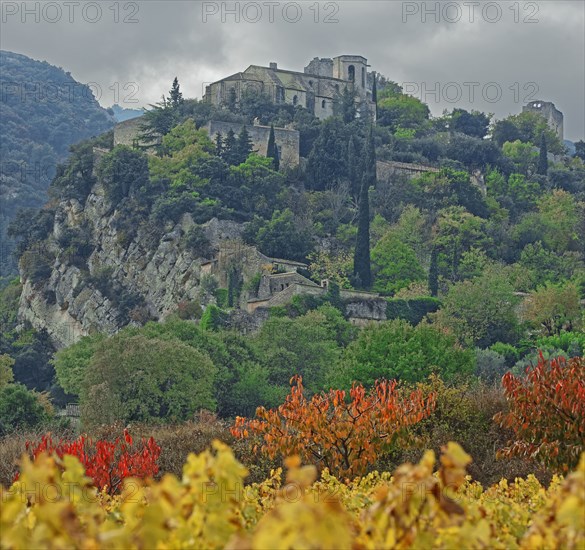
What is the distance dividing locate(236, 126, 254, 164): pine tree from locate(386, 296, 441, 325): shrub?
59.6 feet

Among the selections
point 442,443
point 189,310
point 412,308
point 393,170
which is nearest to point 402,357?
point 442,443

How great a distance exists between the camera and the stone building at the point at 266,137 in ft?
260

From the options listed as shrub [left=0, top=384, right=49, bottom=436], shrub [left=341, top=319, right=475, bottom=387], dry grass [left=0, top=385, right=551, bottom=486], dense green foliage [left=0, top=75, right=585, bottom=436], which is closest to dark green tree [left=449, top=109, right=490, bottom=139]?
dense green foliage [left=0, top=75, right=585, bottom=436]

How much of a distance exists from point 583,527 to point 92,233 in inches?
2756

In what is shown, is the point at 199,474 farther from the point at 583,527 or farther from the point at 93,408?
the point at 93,408

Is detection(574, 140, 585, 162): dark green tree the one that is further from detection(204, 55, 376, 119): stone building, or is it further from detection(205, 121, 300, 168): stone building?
detection(205, 121, 300, 168): stone building

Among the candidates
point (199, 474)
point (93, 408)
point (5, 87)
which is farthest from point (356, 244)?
point (5, 87)

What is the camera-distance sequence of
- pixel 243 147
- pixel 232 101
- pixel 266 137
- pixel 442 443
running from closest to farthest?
pixel 442 443 → pixel 243 147 → pixel 266 137 → pixel 232 101

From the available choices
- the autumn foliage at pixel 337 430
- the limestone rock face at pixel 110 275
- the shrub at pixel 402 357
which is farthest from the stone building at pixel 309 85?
the autumn foliage at pixel 337 430

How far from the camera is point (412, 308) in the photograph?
203ft

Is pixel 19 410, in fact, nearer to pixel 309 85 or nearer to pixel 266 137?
pixel 266 137

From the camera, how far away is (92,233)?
74.1 m

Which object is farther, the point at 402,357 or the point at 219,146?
the point at 219,146

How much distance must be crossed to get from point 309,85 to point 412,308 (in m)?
35.2
